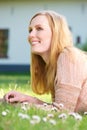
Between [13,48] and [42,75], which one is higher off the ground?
[42,75]

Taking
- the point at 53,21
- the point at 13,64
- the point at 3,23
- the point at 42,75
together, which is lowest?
the point at 13,64

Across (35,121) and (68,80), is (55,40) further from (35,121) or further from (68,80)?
(35,121)

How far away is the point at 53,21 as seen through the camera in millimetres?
4801

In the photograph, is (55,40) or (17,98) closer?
(17,98)

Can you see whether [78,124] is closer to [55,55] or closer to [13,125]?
[13,125]

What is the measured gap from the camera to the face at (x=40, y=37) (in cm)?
477

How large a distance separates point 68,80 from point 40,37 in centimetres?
54

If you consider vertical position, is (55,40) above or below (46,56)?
above

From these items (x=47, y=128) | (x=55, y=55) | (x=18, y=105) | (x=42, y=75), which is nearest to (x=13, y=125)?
(x=47, y=128)

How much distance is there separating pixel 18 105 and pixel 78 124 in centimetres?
99

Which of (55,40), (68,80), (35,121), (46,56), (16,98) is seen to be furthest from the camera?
(46,56)

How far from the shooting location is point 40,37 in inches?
188

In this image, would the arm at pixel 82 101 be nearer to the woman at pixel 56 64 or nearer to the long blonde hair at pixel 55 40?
the woman at pixel 56 64

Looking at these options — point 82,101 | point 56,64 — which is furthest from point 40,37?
point 82,101
